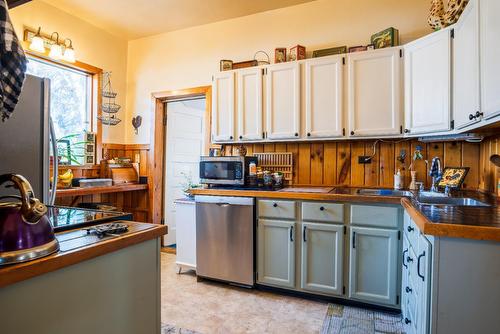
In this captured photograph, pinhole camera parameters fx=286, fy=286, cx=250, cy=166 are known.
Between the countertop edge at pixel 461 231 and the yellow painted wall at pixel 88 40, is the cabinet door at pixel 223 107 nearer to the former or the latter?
the yellow painted wall at pixel 88 40

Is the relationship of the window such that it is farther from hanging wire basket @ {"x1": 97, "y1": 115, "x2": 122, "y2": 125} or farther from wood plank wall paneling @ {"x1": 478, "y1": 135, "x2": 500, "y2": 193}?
wood plank wall paneling @ {"x1": 478, "y1": 135, "x2": 500, "y2": 193}

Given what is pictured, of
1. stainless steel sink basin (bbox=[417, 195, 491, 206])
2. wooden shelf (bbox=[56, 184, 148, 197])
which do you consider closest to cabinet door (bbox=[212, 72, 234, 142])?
wooden shelf (bbox=[56, 184, 148, 197])

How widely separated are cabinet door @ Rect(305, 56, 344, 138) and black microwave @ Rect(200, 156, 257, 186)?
699 millimetres

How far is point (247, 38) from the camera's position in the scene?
330cm

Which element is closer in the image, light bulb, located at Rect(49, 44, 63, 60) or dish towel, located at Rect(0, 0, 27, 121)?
dish towel, located at Rect(0, 0, 27, 121)

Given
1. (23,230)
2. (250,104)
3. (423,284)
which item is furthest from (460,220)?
(250,104)

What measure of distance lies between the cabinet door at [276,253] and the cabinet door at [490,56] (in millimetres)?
1540

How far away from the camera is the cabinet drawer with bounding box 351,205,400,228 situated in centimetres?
213

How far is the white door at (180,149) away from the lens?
3.94m

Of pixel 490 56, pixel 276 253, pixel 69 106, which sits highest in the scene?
pixel 69 106

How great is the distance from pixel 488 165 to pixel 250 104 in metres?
2.10

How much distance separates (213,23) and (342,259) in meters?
3.01

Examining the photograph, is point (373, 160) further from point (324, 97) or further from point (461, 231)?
point (461, 231)

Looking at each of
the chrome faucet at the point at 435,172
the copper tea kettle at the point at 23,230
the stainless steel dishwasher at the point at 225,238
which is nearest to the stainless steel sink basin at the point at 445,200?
the chrome faucet at the point at 435,172
